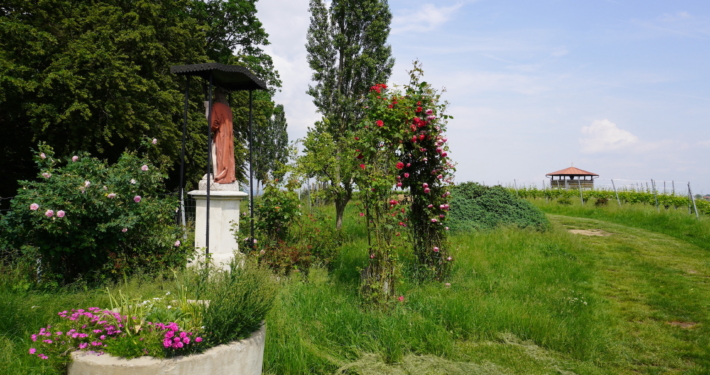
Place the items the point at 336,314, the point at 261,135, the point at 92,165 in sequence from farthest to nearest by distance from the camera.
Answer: the point at 261,135
the point at 92,165
the point at 336,314

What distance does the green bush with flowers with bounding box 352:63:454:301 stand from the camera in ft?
15.3

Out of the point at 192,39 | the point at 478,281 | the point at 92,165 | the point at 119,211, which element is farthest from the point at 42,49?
the point at 478,281

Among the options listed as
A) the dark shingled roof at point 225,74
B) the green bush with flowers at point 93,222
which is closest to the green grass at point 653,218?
the dark shingled roof at point 225,74

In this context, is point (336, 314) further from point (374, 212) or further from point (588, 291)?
point (588, 291)

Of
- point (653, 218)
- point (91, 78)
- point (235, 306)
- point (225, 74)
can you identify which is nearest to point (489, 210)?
point (653, 218)

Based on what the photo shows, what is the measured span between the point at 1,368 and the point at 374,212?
136 inches

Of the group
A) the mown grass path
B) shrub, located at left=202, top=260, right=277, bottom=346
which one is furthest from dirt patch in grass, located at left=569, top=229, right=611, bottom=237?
shrub, located at left=202, top=260, right=277, bottom=346

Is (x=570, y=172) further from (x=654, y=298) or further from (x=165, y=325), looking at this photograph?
(x=165, y=325)

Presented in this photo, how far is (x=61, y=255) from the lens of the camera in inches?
195

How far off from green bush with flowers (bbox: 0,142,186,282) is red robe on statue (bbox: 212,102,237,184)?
0.85 meters

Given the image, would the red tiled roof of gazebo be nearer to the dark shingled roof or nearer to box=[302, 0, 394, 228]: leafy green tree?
Answer: box=[302, 0, 394, 228]: leafy green tree

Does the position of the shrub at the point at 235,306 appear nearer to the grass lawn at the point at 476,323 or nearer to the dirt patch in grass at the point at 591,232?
the grass lawn at the point at 476,323

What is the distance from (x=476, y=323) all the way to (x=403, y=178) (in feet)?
7.58

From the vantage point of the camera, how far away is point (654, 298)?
605 centimetres
